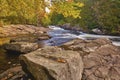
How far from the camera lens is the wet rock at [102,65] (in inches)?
468

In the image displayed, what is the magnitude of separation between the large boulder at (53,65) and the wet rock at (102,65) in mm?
875

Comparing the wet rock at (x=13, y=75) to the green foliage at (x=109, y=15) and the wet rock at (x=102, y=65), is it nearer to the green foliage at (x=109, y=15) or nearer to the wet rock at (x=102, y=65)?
the wet rock at (x=102, y=65)

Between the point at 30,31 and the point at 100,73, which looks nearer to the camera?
the point at 100,73

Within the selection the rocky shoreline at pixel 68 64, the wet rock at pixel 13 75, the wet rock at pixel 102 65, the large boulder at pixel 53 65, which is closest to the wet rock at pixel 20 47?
the rocky shoreline at pixel 68 64

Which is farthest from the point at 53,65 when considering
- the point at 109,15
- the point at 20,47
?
the point at 109,15

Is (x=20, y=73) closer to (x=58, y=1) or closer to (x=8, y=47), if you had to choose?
(x=58, y=1)

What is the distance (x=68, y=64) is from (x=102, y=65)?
3.55 metres

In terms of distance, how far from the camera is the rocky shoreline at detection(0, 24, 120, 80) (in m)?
9.47

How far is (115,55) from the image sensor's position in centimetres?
1418

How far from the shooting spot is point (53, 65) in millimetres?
9406

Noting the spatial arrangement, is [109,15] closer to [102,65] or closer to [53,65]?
[102,65]

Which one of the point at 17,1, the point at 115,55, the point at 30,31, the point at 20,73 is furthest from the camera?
the point at 30,31

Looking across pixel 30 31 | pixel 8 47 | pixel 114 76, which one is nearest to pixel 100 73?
pixel 114 76

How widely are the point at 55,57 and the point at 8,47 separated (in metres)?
11.1
